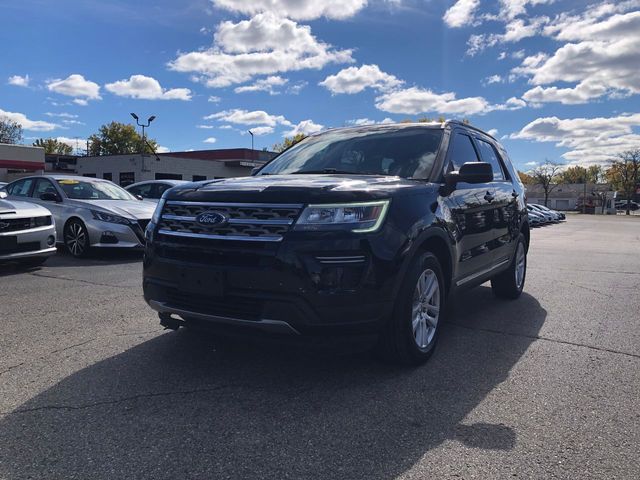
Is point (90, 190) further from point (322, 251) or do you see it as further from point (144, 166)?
point (144, 166)

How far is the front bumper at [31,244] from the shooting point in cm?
721

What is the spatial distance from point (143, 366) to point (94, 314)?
1.75 meters

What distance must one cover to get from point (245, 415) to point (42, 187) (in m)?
8.84

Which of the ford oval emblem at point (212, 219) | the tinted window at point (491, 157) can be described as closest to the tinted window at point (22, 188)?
the ford oval emblem at point (212, 219)

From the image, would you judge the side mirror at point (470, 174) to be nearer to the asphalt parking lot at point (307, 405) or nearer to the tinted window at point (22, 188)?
the asphalt parking lot at point (307, 405)

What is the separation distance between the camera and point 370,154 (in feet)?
14.9

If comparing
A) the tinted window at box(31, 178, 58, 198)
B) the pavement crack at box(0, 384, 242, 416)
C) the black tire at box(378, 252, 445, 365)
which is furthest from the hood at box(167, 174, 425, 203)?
the tinted window at box(31, 178, 58, 198)

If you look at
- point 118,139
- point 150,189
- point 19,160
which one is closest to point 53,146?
point 118,139

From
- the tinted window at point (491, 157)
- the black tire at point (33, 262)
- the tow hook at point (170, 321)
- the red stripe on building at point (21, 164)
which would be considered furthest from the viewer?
the red stripe on building at point (21, 164)

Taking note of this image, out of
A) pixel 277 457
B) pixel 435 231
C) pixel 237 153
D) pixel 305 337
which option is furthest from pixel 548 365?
pixel 237 153

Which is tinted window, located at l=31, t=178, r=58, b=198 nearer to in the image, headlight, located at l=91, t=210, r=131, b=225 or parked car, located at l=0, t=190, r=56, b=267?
headlight, located at l=91, t=210, r=131, b=225

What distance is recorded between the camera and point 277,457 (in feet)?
8.25

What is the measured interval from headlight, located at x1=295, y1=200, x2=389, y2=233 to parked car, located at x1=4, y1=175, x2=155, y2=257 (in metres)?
6.58

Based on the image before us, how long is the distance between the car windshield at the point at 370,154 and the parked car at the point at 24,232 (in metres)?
4.40
